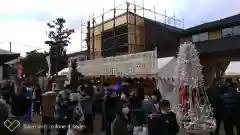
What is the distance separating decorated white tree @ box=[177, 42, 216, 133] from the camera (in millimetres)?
10758

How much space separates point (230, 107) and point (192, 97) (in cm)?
206

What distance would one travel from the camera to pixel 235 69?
14.0 m

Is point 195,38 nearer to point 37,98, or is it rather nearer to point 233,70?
point 233,70

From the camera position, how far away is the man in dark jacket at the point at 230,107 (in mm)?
9156

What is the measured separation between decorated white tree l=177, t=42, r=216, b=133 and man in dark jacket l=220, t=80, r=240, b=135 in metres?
1.08

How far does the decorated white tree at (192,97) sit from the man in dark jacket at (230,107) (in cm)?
108

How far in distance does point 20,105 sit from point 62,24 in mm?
45763

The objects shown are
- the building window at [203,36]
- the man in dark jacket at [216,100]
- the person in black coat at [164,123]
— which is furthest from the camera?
the building window at [203,36]

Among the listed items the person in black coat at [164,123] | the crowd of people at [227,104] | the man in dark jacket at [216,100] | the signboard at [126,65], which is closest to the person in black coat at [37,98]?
the signboard at [126,65]

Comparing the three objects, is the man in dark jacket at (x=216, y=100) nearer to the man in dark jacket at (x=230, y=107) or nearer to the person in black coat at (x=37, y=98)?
the man in dark jacket at (x=230, y=107)

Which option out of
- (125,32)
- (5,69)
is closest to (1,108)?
(5,69)

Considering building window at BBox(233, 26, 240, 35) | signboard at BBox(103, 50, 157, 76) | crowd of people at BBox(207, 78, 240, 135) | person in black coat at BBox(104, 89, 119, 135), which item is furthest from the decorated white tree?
building window at BBox(233, 26, 240, 35)

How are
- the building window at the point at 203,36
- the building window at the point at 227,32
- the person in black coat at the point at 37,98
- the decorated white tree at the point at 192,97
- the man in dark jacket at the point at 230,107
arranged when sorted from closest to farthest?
1. the man in dark jacket at the point at 230,107
2. the decorated white tree at the point at 192,97
3. the person in black coat at the point at 37,98
4. the building window at the point at 227,32
5. the building window at the point at 203,36

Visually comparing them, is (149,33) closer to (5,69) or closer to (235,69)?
(235,69)
